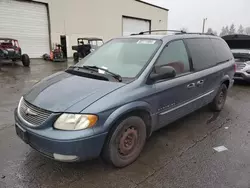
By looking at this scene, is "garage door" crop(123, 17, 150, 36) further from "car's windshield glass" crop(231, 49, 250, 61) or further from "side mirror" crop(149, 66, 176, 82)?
"side mirror" crop(149, 66, 176, 82)

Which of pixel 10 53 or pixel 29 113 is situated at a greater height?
Result: pixel 10 53

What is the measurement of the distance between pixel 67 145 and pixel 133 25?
23.5 m

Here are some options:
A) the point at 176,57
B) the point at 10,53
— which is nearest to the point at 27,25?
the point at 10,53

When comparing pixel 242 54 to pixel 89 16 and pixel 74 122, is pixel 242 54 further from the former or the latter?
pixel 89 16

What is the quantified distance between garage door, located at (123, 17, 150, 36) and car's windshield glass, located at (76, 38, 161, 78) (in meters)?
20.2

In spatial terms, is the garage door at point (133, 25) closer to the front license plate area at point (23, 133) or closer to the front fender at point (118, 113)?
the front fender at point (118, 113)

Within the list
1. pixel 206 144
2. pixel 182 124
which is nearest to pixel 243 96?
pixel 182 124

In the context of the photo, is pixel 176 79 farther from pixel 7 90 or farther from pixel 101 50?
pixel 7 90

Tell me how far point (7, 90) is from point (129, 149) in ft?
18.4

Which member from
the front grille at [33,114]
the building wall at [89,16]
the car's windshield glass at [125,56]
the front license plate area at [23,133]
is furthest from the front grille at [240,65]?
the building wall at [89,16]

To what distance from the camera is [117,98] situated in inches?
96.7

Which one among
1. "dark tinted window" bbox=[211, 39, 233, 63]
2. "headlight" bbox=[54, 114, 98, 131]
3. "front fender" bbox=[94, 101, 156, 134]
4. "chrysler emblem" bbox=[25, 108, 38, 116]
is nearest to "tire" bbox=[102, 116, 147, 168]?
"front fender" bbox=[94, 101, 156, 134]

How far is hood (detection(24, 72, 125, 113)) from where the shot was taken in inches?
91.6

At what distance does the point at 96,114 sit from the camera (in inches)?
89.5
